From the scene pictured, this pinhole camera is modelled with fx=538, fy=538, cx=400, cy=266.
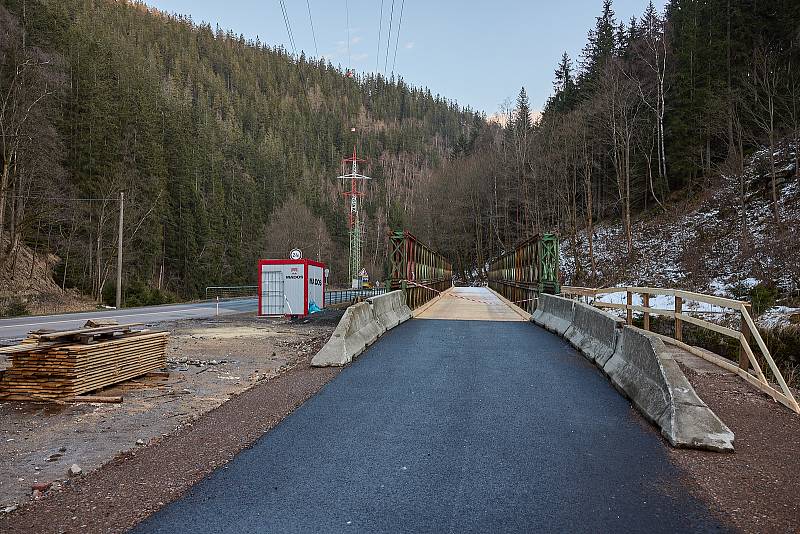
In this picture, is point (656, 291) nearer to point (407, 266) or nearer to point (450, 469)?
point (450, 469)

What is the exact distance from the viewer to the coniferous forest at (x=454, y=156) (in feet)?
103

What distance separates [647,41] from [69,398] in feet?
146

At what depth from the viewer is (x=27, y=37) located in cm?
3488

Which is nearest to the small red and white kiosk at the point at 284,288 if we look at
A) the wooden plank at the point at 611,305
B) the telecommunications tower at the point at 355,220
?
the wooden plank at the point at 611,305

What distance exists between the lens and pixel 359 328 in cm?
1103

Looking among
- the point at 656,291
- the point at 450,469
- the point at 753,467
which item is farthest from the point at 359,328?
the point at 753,467

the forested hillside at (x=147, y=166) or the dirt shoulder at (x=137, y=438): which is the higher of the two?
the forested hillside at (x=147, y=166)

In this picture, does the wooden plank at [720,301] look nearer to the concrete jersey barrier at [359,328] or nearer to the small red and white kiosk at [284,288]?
the concrete jersey barrier at [359,328]

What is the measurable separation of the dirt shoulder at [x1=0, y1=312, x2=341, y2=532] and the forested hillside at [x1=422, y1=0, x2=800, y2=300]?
72.9 feet

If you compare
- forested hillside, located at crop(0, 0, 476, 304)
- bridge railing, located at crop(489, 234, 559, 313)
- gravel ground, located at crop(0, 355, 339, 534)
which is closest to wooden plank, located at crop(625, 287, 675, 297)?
gravel ground, located at crop(0, 355, 339, 534)

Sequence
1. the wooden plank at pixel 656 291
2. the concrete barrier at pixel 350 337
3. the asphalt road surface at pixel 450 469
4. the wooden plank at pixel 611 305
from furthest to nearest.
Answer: the wooden plank at pixel 611 305
the wooden plank at pixel 656 291
the concrete barrier at pixel 350 337
the asphalt road surface at pixel 450 469

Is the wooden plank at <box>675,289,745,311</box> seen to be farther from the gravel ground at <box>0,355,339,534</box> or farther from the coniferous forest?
the coniferous forest

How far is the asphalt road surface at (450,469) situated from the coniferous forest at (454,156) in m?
25.4

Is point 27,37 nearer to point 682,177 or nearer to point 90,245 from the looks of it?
point 90,245
